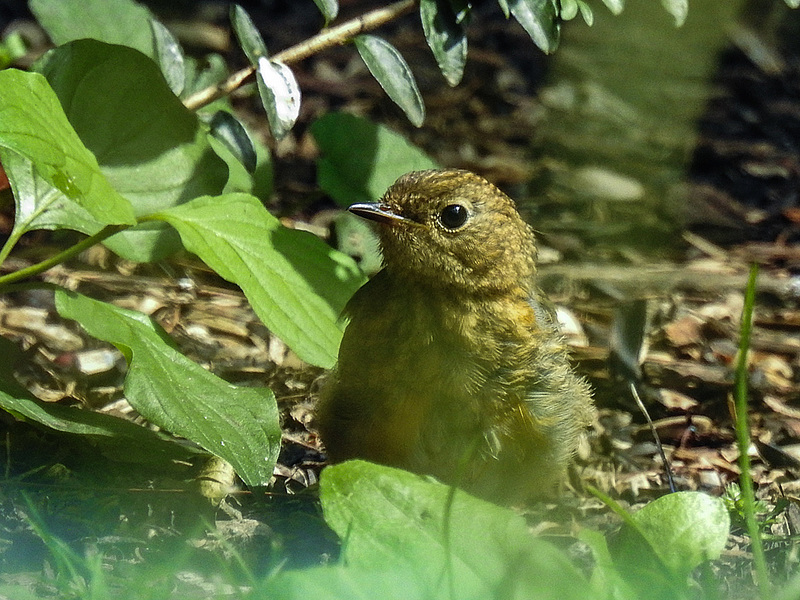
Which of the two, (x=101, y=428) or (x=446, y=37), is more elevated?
(x=446, y=37)

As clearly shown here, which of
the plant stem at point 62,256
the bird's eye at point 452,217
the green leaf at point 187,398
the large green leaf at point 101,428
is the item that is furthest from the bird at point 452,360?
the plant stem at point 62,256

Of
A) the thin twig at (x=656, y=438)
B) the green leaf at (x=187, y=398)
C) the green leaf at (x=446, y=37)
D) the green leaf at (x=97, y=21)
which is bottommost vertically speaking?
the thin twig at (x=656, y=438)

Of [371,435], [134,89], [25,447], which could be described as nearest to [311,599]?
[371,435]

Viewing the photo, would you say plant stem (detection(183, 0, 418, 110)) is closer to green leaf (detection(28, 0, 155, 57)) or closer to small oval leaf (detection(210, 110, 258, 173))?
small oval leaf (detection(210, 110, 258, 173))

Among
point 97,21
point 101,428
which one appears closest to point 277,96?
point 97,21

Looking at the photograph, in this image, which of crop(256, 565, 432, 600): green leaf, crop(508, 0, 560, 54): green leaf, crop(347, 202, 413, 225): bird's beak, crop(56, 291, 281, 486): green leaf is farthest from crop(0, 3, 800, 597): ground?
crop(508, 0, 560, 54): green leaf

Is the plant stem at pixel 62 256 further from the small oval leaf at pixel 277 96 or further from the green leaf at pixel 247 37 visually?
the green leaf at pixel 247 37

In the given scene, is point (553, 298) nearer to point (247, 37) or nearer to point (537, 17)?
point (537, 17)
